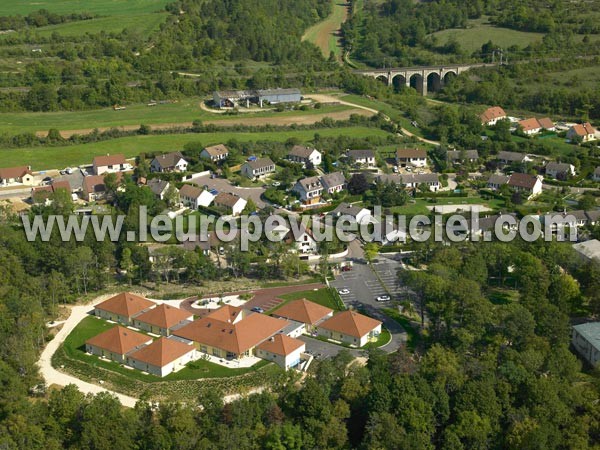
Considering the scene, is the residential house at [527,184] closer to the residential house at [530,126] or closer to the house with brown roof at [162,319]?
the residential house at [530,126]

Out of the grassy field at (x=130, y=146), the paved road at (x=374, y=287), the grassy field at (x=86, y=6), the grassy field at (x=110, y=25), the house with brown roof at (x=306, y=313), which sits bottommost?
the paved road at (x=374, y=287)

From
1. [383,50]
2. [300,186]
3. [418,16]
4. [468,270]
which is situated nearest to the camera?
[468,270]

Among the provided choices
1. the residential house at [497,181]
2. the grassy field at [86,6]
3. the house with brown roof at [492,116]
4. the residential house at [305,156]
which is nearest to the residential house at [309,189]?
the residential house at [305,156]

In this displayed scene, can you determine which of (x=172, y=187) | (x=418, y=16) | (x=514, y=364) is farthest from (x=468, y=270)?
(x=418, y=16)

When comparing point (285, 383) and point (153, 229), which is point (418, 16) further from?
point (285, 383)

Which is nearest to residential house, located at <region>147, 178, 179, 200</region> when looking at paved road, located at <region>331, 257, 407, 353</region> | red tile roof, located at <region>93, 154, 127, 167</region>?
red tile roof, located at <region>93, 154, 127, 167</region>

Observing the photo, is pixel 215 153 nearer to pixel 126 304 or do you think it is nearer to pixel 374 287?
pixel 374 287
